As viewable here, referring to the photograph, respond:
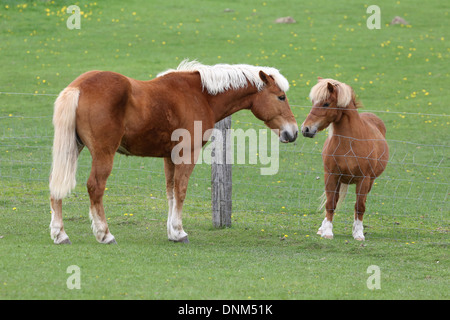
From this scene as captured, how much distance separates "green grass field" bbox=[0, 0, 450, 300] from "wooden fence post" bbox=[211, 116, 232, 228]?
0.82 ft

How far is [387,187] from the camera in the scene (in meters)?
11.7

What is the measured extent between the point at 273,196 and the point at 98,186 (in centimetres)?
491

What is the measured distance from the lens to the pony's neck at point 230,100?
752 centimetres

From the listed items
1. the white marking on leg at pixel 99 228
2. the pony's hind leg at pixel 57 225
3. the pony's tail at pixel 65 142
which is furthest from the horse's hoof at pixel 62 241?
the pony's tail at pixel 65 142

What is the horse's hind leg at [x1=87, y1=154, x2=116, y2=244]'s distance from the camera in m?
6.61

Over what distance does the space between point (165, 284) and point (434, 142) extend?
Answer: 1106 cm

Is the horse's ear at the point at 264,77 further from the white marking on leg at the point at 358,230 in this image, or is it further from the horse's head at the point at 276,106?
the white marking on leg at the point at 358,230

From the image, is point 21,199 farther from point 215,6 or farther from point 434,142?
point 215,6

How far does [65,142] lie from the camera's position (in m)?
6.45

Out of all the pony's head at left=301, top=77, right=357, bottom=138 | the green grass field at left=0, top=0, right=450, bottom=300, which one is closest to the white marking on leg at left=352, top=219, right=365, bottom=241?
the green grass field at left=0, top=0, right=450, bottom=300

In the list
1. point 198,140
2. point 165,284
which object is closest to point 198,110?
point 198,140

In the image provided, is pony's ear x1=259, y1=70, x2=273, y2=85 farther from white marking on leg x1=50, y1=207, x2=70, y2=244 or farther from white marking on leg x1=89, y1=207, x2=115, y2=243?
white marking on leg x1=50, y1=207, x2=70, y2=244

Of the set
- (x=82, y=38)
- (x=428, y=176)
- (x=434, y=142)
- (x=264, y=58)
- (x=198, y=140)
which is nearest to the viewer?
(x=198, y=140)
